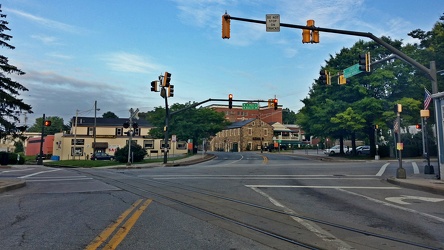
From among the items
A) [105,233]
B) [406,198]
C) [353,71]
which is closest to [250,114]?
[353,71]

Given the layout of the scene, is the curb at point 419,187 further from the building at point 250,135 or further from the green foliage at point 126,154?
the building at point 250,135

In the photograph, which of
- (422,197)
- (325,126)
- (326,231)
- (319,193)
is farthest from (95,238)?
(325,126)

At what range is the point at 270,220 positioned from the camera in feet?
25.8

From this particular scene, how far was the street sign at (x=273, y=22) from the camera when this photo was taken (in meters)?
15.0

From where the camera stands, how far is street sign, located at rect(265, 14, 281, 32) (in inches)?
591

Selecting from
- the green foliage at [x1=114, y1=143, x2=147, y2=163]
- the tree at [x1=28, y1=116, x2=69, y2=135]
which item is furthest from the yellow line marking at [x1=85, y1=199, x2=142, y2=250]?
the tree at [x1=28, y1=116, x2=69, y2=135]

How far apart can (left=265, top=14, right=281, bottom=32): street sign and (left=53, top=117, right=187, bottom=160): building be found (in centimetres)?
5455

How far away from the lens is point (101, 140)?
72.9 metres

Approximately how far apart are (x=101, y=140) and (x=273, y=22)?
63.9m

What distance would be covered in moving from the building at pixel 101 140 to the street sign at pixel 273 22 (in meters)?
54.5

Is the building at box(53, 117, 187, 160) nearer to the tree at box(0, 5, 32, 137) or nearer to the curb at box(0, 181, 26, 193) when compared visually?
the tree at box(0, 5, 32, 137)

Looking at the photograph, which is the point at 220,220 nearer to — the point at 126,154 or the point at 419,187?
the point at 419,187

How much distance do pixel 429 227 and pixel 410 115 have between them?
37.0 meters

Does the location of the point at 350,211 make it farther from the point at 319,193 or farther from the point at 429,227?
the point at 319,193
